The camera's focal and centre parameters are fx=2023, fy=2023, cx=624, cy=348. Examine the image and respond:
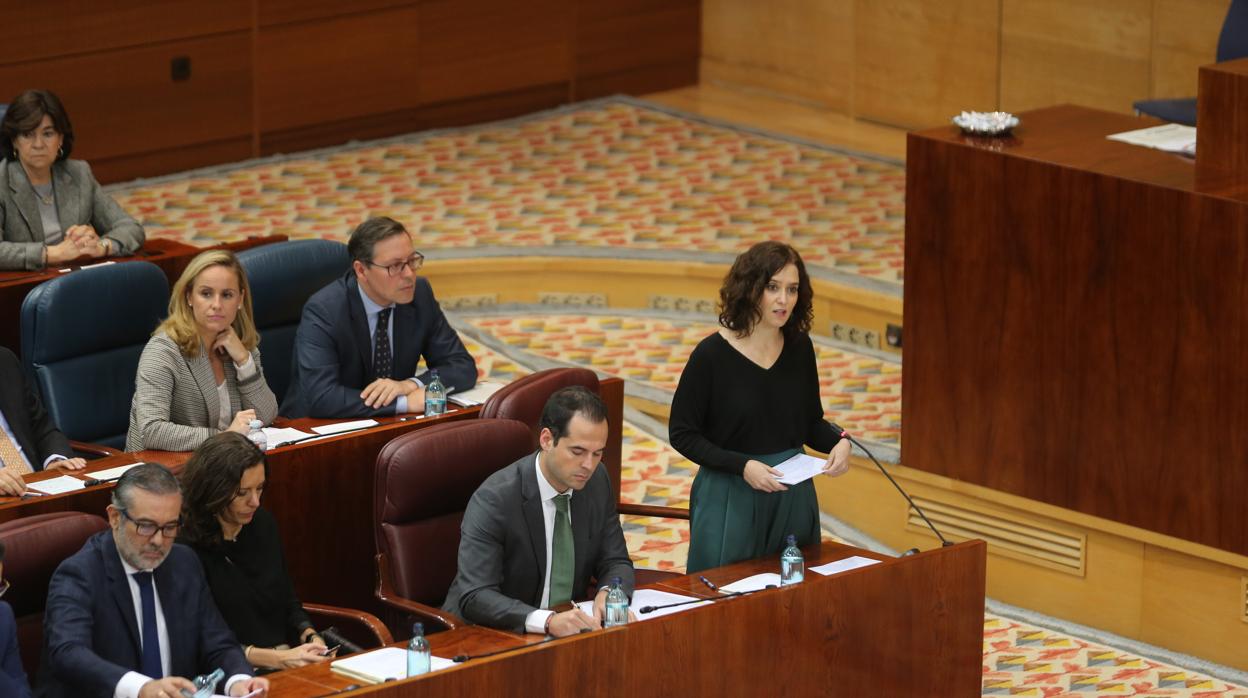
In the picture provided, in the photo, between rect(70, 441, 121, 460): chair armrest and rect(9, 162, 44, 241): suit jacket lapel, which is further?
Result: rect(9, 162, 44, 241): suit jacket lapel

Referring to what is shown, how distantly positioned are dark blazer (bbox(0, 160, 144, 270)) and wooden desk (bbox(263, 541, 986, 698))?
2501mm

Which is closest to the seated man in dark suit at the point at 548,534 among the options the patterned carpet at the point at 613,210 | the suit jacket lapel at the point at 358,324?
the suit jacket lapel at the point at 358,324

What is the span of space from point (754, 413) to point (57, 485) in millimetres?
1586

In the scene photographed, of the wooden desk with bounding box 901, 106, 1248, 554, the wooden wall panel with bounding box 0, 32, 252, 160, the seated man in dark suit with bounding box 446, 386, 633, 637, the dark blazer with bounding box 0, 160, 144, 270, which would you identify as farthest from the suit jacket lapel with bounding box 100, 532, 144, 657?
the wooden wall panel with bounding box 0, 32, 252, 160

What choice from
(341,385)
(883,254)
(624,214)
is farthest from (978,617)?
(624,214)

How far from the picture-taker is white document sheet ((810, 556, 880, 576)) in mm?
4430

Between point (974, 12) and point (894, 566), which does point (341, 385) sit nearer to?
point (894, 566)

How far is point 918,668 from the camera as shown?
452 centimetres

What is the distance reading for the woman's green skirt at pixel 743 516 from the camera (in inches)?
182

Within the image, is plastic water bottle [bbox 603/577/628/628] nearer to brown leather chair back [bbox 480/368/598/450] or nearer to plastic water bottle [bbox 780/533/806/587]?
plastic water bottle [bbox 780/533/806/587]

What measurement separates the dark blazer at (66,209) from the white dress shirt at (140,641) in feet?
7.45

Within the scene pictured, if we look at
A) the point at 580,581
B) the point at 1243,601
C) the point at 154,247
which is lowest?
the point at 1243,601

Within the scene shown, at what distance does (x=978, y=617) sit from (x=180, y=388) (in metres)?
2.01

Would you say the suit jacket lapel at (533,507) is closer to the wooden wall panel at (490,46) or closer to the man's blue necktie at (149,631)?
the man's blue necktie at (149,631)
